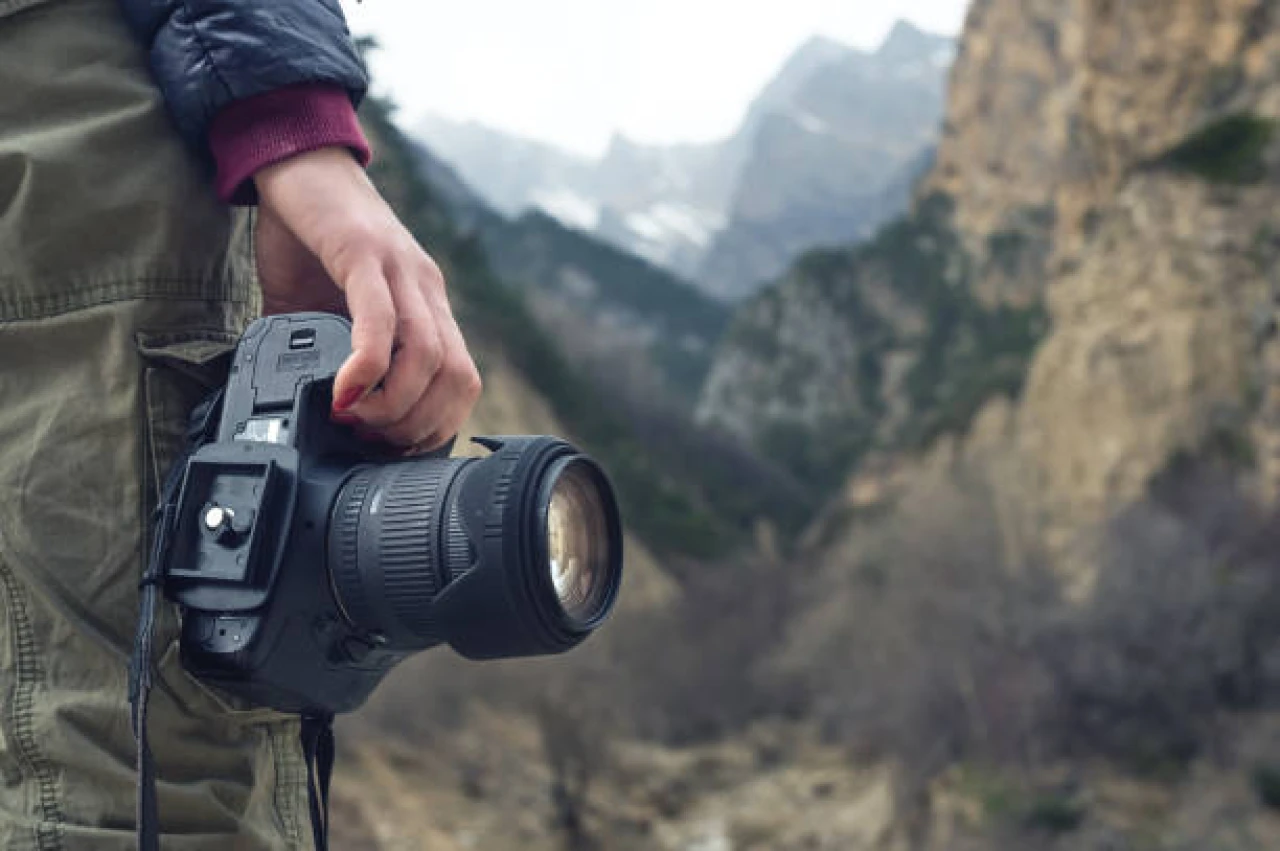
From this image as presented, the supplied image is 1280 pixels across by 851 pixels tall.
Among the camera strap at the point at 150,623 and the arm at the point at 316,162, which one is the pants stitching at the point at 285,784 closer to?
the camera strap at the point at 150,623

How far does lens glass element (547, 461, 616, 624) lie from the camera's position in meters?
1.11

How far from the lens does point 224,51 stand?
1.16m

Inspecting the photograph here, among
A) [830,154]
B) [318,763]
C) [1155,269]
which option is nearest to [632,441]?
[1155,269]

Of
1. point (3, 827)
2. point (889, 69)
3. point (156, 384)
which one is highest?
point (156, 384)

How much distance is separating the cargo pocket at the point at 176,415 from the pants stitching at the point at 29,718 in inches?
3.7

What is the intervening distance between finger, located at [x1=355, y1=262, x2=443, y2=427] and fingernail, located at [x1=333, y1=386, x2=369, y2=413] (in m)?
0.01

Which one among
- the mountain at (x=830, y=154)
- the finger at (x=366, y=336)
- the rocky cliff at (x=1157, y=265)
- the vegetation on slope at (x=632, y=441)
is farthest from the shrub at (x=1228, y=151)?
the mountain at (x=830, y=154)

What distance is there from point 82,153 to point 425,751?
15.3 metres

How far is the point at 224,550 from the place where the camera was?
1.08m

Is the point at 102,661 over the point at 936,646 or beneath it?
over

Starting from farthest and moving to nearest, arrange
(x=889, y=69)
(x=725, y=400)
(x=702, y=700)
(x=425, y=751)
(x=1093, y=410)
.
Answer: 1. (x=889, y=69)
2. (x=725, y=400)
3. (x=702, y=700)
4. (x=1093, y=410)
5. (x=425, y=751)

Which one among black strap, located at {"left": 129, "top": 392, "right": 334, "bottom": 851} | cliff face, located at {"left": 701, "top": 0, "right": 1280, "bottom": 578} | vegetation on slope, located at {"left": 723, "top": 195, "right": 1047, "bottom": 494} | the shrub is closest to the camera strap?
black strap, located at {"left": 129, "top": 392, "right": 334, "bottom": 851}

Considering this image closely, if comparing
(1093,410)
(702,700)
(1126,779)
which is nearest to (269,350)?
(1126,779)

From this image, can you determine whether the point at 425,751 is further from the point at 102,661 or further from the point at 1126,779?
the point at 102,661
